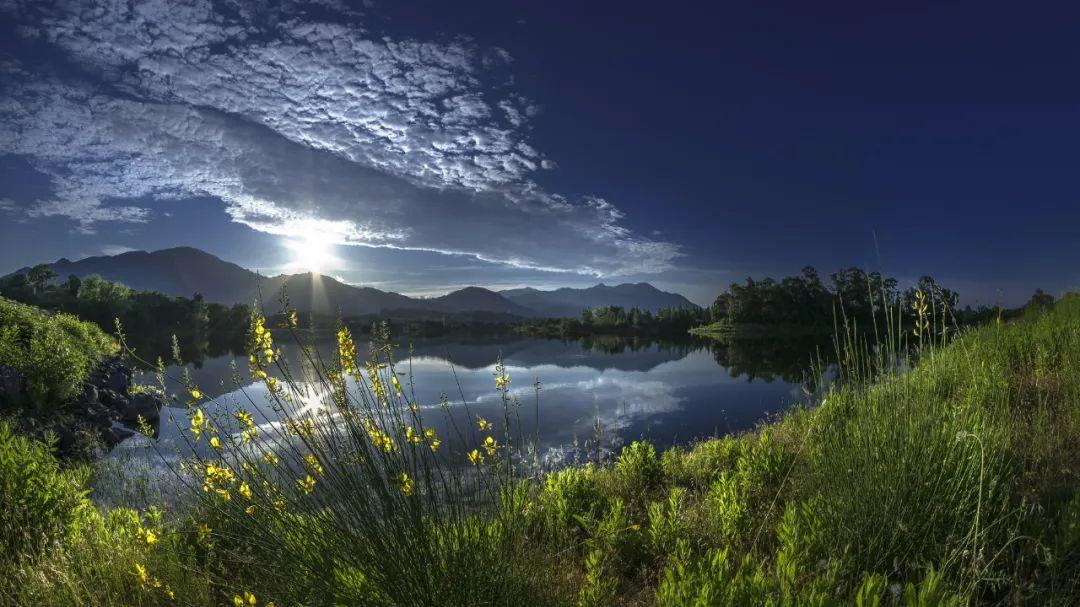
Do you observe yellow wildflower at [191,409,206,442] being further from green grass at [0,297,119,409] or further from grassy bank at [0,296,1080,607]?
green grass at [0,297,119,409]

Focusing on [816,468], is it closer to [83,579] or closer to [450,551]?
[450,551]

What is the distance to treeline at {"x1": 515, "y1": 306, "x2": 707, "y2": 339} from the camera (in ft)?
331

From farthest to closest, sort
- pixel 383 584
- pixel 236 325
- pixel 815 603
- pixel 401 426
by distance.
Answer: pixel 236 325 → pixel 401 426 → pixel 383 584 → pixel 815 603

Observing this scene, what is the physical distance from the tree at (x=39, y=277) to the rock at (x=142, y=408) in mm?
69105

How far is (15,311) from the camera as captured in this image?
52.1 ft

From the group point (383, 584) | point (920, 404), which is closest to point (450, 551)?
point (383, 584)

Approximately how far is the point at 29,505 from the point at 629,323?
336 ft

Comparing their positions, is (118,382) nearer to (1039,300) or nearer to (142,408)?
(142,408)

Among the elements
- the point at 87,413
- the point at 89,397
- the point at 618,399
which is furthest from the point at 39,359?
the point at 618,399

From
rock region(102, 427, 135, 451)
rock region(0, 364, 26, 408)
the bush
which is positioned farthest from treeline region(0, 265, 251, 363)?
the bush

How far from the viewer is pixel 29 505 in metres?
4.54

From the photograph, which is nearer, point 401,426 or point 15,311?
point 401,426

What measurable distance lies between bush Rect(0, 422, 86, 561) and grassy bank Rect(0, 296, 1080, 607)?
0.03 metres

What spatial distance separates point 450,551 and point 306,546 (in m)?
0.85
